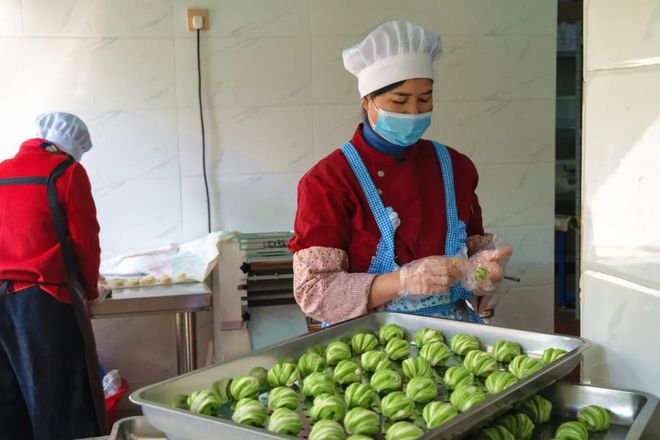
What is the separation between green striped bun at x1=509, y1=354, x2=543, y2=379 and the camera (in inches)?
42.1

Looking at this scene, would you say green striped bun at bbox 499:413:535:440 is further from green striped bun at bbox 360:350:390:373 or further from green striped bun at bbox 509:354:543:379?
green striped bun at bbox 360:350:390:373

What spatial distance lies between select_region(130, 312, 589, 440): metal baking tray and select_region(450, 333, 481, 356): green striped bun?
0.04m

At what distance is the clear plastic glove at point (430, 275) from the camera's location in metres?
1.50

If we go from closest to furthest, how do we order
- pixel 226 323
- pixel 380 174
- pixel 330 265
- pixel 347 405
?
pixel 347 405
pixel 330 265
pixel 380 174
pixel 226 323

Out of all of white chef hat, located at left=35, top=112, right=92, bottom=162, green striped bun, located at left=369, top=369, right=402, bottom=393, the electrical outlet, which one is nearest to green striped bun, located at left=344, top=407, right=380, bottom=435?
green striped bun, located at left=369, top=369, right=402, bottom=393

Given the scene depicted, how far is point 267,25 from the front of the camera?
3340mm

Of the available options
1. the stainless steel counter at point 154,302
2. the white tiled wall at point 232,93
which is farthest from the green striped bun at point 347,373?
the white tiled wall at point 232,93

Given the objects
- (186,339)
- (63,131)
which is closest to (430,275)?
(186,339)

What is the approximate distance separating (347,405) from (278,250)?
210cm

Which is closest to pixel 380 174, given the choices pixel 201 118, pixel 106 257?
pixel 201 118

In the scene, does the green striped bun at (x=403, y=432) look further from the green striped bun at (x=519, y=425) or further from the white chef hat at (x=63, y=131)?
the white chef hat at (x=63, y=131)

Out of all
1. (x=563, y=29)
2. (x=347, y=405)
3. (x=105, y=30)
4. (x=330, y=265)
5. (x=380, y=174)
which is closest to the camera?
(x=347, y=405)

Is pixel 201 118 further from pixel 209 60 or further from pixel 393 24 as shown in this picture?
pixel 393 24

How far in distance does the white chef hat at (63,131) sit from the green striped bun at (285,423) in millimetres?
2235
